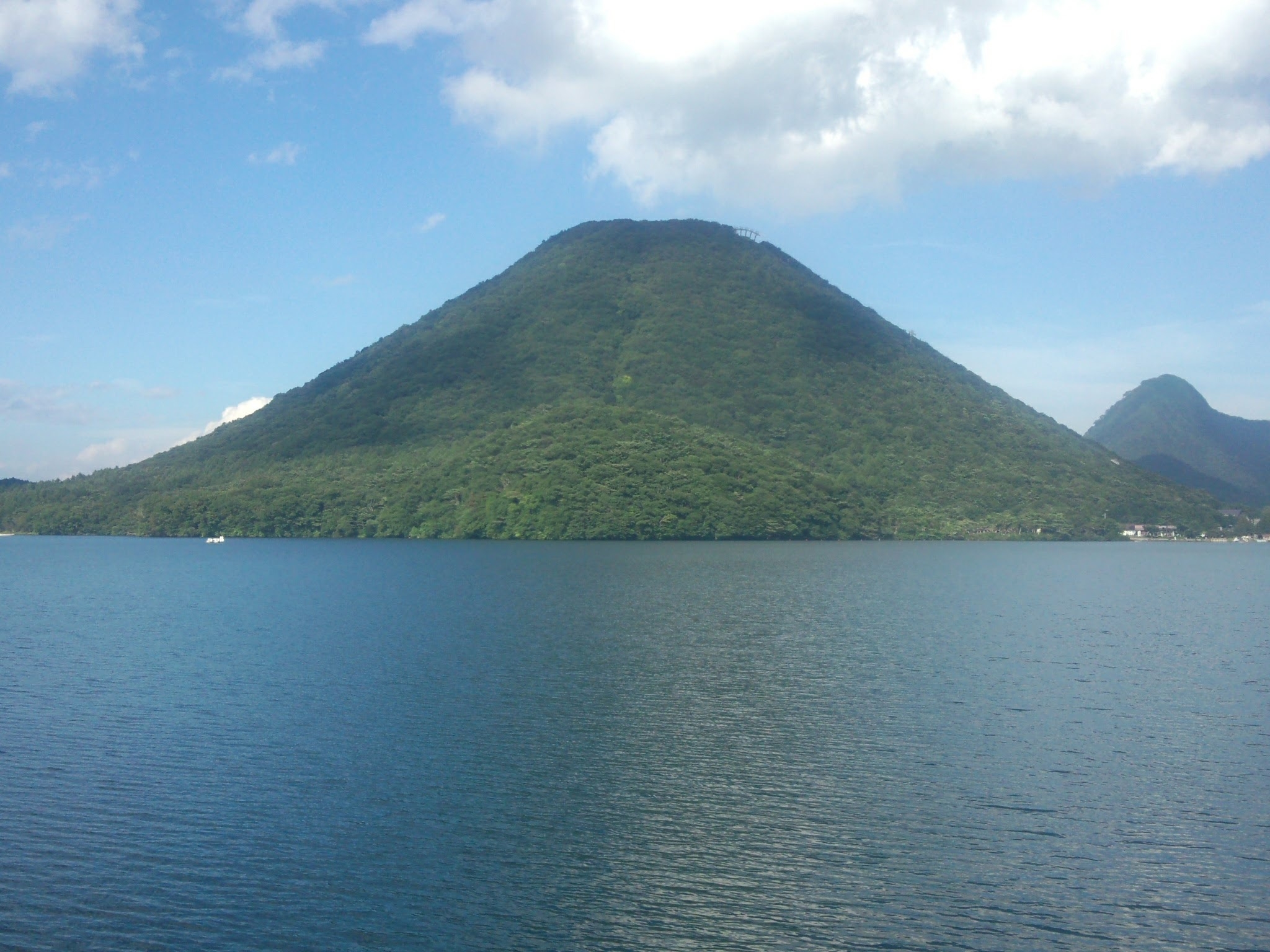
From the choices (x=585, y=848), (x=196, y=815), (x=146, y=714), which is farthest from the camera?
(x=146, y=714)

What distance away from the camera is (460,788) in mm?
27297

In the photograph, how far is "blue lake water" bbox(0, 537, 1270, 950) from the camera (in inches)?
782

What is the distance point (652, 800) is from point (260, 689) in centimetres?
2047

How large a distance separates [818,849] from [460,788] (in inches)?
399

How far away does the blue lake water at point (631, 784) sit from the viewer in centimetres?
1986

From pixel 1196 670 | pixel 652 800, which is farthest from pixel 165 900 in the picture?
pixel 1196 670

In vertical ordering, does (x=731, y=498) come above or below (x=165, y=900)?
above

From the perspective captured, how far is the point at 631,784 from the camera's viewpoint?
27906 mm

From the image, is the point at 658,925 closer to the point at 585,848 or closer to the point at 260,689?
the point at 585,848

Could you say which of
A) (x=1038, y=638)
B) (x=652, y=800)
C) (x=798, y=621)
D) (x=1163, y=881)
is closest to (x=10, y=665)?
(x=652, y=800)

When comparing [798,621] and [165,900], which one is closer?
[165,900]

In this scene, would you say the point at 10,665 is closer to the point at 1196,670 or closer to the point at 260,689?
the point at 260,689

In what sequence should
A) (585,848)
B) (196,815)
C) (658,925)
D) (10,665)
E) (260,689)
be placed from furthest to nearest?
1. (10,665)
2. (260,689)
3. (196,815)
4. (585,848)
5. (658,925)

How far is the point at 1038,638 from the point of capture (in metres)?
55.9
